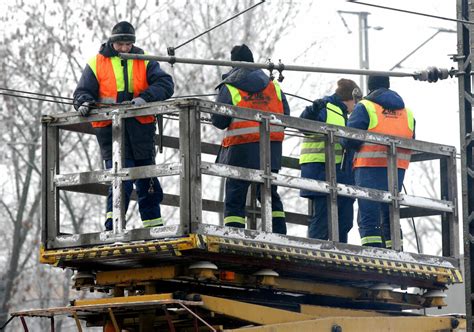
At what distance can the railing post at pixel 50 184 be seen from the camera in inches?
497

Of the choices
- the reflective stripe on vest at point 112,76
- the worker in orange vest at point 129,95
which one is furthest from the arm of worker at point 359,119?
the reflective stripe on vest at point 112,76

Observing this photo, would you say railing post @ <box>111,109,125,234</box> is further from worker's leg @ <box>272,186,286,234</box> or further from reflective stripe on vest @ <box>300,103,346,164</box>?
reflective stripe on vest @ <box>300,103,346,164</box>

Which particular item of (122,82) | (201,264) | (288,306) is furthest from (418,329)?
(122,82)

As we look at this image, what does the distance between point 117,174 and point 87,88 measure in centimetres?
98

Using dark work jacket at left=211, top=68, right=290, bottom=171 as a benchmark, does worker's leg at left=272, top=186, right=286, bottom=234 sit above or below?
below

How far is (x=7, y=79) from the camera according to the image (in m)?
33.3

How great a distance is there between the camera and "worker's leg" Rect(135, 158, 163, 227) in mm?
12664

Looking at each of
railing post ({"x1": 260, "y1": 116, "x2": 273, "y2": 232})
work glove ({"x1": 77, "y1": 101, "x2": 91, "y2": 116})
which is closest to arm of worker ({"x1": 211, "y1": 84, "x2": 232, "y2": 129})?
railing post ({"x1": 260, "y1": 116, "x2": 273, "y2": 232})

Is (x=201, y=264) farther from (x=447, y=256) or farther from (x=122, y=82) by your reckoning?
(x=447, y=256)

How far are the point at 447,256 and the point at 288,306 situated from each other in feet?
6.58

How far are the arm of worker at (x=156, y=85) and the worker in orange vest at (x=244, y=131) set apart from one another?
1.49ft

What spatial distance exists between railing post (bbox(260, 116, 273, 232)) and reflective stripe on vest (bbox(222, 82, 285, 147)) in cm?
18

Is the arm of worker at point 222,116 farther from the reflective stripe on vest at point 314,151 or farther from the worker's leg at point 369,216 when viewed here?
the worker's leg at point 369,216

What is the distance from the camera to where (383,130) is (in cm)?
1410
